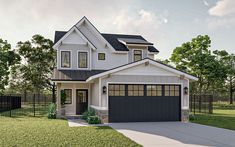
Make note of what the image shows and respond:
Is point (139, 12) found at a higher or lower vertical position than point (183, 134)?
higher

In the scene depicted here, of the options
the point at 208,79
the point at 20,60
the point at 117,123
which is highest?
the point at 20,60

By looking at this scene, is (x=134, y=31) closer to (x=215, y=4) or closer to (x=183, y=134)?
(x=215, y=4)

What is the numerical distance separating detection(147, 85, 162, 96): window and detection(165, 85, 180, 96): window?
0.52 meters

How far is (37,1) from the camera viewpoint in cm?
1683

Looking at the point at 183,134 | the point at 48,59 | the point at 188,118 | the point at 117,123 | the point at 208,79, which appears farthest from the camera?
the point at 48,59

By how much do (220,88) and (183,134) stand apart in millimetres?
40856

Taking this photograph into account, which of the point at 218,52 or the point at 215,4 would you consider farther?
the point at 218,52

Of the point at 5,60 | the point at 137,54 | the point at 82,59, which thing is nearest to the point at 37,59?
the point at 5,60

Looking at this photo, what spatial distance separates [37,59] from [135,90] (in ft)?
88.2

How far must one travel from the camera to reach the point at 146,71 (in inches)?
674

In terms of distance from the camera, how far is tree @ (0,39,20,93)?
108 ft

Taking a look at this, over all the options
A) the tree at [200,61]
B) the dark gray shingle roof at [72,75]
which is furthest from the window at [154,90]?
the tree at [200,61]

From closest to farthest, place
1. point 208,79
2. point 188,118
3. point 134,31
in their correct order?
point 188,118
point 134,31
point 208,79

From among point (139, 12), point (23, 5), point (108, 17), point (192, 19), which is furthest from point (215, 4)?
point (23, 5)
